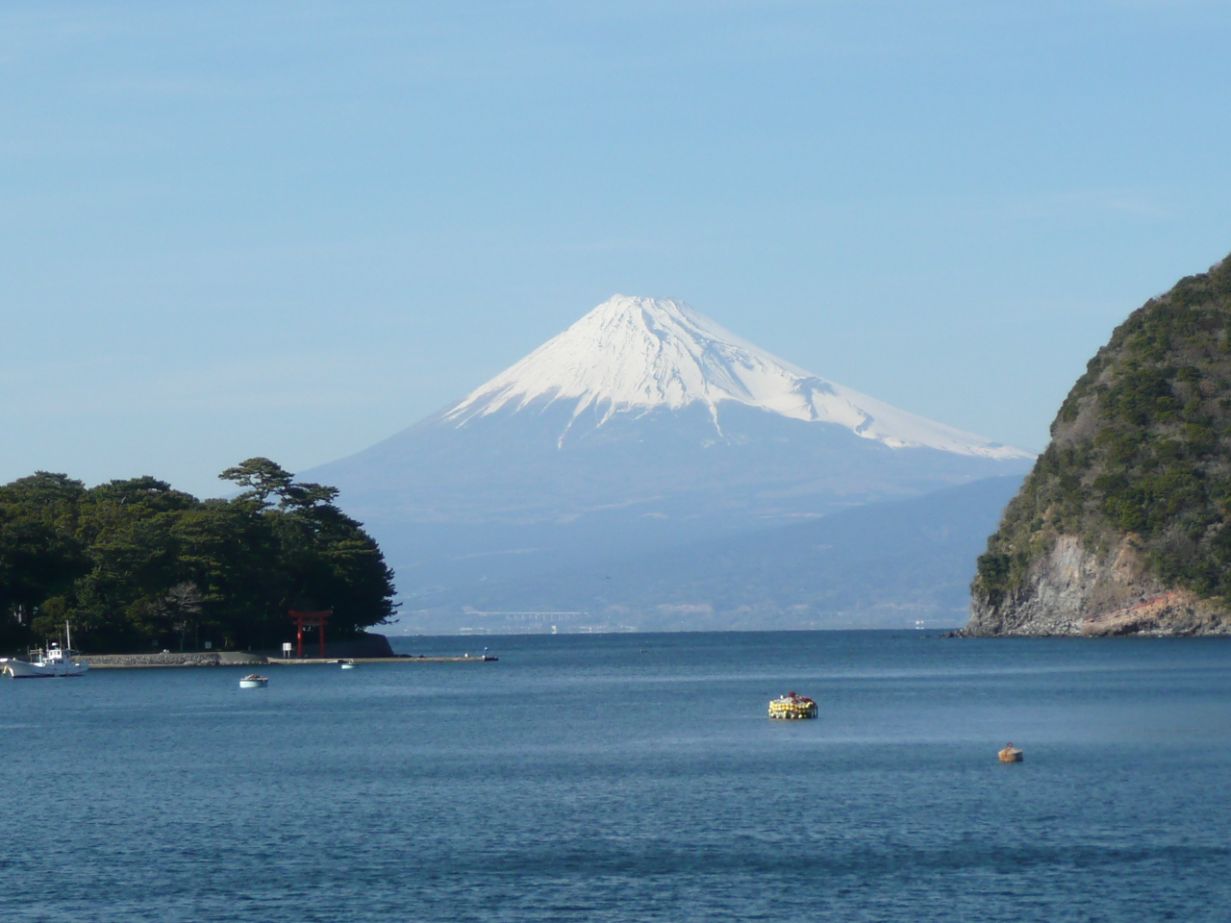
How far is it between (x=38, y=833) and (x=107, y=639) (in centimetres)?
9536

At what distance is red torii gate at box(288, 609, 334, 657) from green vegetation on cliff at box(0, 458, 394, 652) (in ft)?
5.17

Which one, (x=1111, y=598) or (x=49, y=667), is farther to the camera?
(x=1111, y=598)

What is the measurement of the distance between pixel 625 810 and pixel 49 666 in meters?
86.8

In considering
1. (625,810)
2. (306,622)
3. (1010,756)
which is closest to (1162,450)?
(306,622)

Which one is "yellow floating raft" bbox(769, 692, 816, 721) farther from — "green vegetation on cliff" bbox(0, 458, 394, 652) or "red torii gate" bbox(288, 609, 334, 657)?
"red torii gate" bbox(288, 609, 334, 657)

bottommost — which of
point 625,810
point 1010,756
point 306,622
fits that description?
point 625,810

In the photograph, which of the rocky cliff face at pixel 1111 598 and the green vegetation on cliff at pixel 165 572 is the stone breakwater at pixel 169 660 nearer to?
the green vegetation on cliff at pixel 165 572

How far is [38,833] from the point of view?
5212 centimetres

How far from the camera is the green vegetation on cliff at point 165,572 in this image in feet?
457

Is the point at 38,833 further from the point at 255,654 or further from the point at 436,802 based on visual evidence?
the point at 255,654

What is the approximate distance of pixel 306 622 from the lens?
15600cm

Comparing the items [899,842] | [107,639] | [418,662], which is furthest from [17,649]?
[899,842]

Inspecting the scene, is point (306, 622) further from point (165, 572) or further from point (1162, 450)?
point (1162, 450)

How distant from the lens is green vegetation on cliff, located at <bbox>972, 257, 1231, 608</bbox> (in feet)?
579
